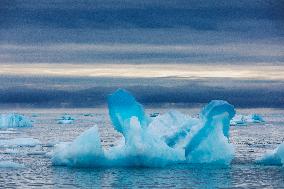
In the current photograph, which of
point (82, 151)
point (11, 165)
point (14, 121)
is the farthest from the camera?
point (14, 121)

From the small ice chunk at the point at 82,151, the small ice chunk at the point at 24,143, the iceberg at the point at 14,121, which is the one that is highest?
the iceberg at the point at 14,121

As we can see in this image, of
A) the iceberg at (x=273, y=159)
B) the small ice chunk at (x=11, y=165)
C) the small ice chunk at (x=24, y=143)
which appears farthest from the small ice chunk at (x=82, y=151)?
the small ice chunk at (x=24, y=143)

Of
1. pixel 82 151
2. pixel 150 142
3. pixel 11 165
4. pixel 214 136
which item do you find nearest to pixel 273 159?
pixel 214 136

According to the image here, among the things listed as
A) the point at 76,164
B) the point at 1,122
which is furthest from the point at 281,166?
the point at 1,122

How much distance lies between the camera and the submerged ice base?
26.5 m

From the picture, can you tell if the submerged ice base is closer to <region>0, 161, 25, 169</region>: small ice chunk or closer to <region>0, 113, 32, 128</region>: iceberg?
<region>0, 161, 25, 169</region>: small ice chunk

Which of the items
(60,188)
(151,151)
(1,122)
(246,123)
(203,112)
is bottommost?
(60,188)

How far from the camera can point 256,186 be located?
23.0m

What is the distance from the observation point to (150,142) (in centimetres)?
2658

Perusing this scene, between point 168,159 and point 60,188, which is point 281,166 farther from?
point 60,188

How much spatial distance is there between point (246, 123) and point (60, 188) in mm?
70220

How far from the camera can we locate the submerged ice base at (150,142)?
26547mm

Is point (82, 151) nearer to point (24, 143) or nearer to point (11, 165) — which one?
point (11, 165)

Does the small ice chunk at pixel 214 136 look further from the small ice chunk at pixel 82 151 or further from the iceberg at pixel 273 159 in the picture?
the small ice chunk at pixel 82 151
